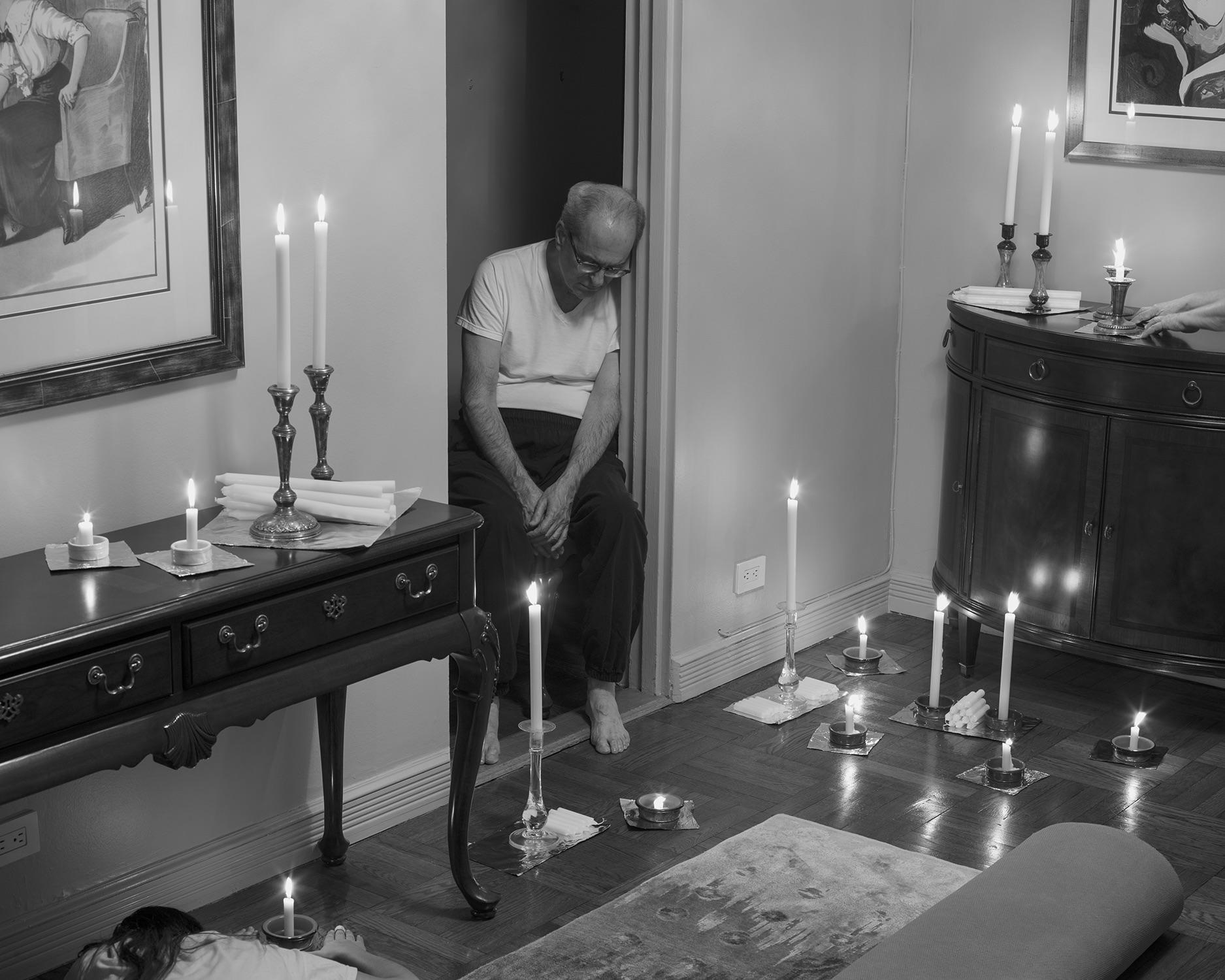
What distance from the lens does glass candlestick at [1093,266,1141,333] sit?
145 inches

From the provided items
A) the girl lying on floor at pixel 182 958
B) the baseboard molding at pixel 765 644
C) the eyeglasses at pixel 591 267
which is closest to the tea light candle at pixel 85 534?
the girl lying on floor at pixel 182 958

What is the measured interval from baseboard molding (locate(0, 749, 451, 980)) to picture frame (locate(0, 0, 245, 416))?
0.84 m

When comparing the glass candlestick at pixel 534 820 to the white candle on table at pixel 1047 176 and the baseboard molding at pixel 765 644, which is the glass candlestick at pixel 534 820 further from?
the white candle on table at pixel 1047 176

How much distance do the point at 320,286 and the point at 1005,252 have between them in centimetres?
221

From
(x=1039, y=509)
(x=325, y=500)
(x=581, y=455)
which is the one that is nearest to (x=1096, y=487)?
(x=1039, y=509)

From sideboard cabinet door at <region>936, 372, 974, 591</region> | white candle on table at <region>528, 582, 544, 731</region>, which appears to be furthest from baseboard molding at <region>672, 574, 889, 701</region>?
white candle on table at <region>528, 582, 544, 731</region>

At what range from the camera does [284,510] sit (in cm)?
252

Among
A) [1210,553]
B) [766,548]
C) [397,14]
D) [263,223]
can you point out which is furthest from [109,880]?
[1210,553]

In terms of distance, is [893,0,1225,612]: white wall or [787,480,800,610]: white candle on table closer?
[787,480,800,610]: white candle on table

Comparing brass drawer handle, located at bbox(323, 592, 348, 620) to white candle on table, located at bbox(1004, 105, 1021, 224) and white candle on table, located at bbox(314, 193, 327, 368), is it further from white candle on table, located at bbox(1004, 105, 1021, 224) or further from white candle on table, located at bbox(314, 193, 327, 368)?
white candle on table, located at bbox(1004, 105, 1021, 224)

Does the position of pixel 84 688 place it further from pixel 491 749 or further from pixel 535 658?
pixel 491 749

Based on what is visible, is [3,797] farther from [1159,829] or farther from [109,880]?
[1159,829]

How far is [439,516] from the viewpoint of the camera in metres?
2.66

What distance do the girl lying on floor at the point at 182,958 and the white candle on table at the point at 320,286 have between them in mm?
876
